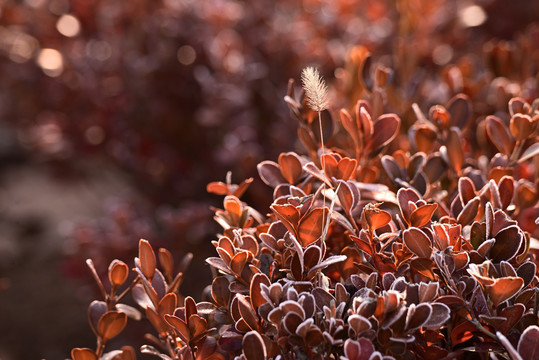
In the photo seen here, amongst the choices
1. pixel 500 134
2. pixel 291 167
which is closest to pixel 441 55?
pixel 500 134

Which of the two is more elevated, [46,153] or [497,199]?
[46,153]

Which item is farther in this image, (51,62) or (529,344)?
(51,62)

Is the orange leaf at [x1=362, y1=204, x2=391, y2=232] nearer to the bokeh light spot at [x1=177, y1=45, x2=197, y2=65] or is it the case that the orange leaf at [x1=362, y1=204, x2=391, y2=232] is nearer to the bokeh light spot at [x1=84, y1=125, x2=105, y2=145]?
the bokeh light spot at [x1=177, y1=45, x2=197, y2=65]

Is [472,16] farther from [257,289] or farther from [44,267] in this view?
[44,267]

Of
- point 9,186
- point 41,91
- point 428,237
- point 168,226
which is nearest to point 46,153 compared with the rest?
point 41,91

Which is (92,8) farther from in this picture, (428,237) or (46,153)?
(428,237)

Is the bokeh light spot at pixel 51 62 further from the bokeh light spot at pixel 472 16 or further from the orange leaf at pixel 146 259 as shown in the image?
the orange leaf at pixel 146 259

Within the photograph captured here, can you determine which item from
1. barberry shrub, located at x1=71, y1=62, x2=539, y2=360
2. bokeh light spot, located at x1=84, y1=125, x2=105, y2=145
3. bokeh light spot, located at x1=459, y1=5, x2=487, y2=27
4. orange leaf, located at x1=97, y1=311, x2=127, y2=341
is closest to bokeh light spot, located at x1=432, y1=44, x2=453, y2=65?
bokeh light spot, located at x1=459, y1=5, x2=487, y2=27
